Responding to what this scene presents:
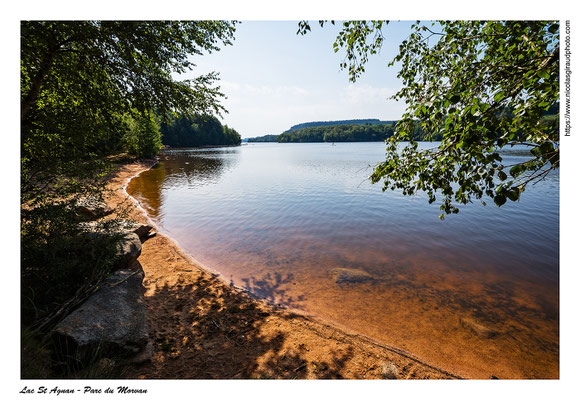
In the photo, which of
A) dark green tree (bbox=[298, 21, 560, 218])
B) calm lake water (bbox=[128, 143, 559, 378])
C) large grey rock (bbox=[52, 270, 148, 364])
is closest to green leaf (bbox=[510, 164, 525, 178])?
dark green tree (bbox=[298, 21, 560, 218])

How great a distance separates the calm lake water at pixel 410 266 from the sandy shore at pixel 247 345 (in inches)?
27.4

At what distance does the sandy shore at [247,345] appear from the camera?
154 inches

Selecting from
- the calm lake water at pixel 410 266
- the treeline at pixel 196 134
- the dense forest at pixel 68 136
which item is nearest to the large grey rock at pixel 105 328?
the dense forest at pixel 68 136

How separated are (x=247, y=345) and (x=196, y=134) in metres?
153

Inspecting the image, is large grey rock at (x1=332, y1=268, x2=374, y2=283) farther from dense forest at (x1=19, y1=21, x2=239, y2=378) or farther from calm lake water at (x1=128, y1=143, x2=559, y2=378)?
dense forest at (x1=19, y1=21, x2=239, y2=378)

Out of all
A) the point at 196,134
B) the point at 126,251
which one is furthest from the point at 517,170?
the point at 196,134

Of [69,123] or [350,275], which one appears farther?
[350,275]

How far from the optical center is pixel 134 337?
12.2ft

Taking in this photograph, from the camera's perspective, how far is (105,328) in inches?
143

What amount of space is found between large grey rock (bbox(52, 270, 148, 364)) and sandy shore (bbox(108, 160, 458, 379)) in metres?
0.45

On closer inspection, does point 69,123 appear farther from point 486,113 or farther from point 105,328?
point 486,113

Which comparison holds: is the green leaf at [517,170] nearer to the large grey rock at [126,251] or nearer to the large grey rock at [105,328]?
the large grey rock at [105,328]

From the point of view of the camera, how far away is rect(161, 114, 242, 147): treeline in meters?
120
